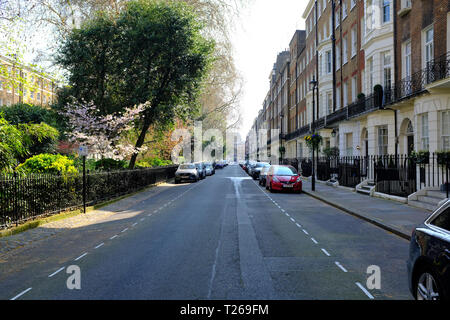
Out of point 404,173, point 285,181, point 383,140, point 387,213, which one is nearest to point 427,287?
point 387,213

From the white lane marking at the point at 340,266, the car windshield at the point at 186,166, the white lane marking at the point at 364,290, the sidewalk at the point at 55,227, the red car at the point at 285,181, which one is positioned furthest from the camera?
the car windshield at the point at 186,166

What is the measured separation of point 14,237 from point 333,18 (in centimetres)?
3150

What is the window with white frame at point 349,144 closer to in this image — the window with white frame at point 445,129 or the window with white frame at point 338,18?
the window with white frame at point 338,18

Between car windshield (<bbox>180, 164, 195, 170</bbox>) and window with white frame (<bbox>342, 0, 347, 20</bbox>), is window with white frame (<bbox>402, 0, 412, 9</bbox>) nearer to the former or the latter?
window with white frame (<bbox>342, 0, 347, 20</bbox>)

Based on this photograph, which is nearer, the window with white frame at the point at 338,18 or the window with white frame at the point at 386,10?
the window with white frame at the point at 386,10

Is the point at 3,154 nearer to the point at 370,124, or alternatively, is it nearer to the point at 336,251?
the point at 336,251

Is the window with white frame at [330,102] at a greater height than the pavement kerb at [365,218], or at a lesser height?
greater

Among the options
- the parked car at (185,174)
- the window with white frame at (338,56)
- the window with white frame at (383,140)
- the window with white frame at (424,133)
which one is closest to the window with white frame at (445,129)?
the window with white frame at (424,133)

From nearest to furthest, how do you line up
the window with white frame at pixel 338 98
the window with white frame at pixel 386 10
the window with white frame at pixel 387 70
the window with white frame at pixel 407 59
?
the window with white frame at pixel 407 59 < the window with white frame at pixel 386 10 < the window with white frame at pixel 387 70 < the window with white frame at pixel 338 98

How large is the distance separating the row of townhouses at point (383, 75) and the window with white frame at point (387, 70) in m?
0.06

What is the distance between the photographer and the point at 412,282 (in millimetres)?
4277

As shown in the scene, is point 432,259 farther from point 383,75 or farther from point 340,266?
point 383,75

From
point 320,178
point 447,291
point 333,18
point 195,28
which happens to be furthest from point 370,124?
point 447,291

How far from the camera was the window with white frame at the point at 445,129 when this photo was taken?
49.2ft
